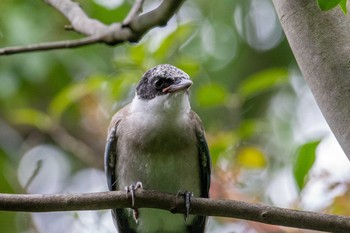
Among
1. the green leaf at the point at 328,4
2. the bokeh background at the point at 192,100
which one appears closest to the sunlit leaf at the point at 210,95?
the bokeh background at the point at 192,100

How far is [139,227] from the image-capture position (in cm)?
469

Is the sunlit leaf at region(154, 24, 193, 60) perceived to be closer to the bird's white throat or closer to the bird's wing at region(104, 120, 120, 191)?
the bird's white throat

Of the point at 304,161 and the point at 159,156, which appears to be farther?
the point at 304,161

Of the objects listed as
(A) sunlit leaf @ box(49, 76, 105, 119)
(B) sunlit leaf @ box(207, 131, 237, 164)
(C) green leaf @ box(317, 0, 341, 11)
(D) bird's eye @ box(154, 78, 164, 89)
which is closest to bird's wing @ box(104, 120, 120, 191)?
(D) bird's eye @ box(154, 78, 164, 89)

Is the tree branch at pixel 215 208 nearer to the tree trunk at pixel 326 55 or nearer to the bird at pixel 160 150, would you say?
the tree trunk at pixel 326 55

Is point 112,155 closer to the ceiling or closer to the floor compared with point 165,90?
closer to the floor

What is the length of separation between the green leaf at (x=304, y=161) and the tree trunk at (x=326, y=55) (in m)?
1.27

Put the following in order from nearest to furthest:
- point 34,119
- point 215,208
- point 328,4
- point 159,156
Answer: point 328,4 → point 215,208 → point 159,156 → point 34,119

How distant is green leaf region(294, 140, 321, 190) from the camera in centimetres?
444

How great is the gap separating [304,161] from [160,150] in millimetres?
853

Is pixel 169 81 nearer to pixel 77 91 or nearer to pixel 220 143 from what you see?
pixel 220 143

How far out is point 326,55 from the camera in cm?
315

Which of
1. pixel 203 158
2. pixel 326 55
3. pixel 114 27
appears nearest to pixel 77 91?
pixel 203 158


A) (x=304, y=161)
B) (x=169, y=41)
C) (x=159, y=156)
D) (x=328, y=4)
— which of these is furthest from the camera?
(x=169, y=41)
